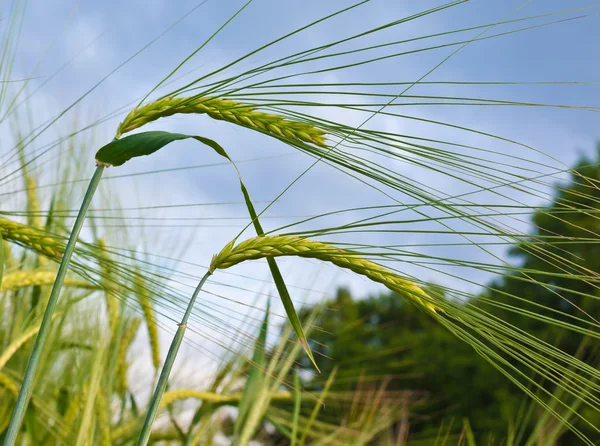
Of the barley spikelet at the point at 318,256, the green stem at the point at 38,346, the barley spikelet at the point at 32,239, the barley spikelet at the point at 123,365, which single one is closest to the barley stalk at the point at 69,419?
the barley spikelet at the point at 123,365

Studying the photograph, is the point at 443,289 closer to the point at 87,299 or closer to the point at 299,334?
the point at 299,334

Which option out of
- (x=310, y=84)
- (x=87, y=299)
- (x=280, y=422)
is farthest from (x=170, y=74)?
(x=280, y=422)

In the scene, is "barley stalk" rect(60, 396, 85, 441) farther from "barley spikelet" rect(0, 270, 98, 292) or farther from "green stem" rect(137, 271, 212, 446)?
"green stem" rect(137, 271, 212, 446)

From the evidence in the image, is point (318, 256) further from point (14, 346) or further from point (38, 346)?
point (14, 346)

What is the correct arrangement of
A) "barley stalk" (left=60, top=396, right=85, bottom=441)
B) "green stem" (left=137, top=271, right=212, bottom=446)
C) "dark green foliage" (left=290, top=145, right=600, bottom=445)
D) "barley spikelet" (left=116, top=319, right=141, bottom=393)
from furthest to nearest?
"dark green foliage" (left=290, top=145, right=600, bottom=445) < "barley spikelet" (left=116, top=319, right=141, bottom=393) < "barley stalk" (left=60, top=396, right=85, bottom=441) < "green stem" (left=137, top=271, right=212, bottom=446)

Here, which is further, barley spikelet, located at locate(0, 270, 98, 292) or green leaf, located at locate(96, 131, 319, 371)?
barley spikelet, located at locate(0, 270, 98, 292)

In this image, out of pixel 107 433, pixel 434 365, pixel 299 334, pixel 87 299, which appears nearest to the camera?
pixel 299 334

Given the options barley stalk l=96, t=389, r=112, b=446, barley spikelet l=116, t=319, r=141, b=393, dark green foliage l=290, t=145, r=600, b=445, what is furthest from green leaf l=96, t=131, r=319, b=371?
dark green foliage l=290, t=145, r=600, b=445
